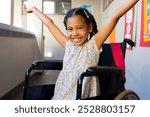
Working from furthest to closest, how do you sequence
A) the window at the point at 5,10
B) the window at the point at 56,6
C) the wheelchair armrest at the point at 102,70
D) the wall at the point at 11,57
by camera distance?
the window at the point at 56,6
the window at the point at 5,10
the wall at the point at 11,57
the wheelchair armrest at the point at 102,70

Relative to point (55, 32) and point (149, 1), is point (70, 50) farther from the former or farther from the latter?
point (149, 1)

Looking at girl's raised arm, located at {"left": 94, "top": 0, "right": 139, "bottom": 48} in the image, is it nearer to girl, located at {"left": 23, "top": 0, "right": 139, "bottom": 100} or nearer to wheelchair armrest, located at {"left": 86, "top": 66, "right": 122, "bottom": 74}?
girl, located at {"left": 23, "top": 0, "right": 139, "bottom": 100}

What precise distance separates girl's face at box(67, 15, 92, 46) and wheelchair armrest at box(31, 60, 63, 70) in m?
0.20

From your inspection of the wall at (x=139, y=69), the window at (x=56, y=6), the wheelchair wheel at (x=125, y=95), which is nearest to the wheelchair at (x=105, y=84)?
the wheelchair wheel at (x=125, y=95)

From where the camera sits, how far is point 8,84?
10.9ft

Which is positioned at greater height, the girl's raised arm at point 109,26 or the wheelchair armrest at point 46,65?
the girl's raised arm at point 109,26

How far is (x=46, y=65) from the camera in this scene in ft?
5.31

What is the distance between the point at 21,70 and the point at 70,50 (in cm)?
254

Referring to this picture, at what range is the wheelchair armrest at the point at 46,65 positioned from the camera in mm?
1580

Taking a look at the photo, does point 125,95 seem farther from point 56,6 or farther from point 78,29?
point 56,6

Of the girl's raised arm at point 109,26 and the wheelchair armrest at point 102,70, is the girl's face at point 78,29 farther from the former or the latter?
the wheelchair armrest at point 102,70

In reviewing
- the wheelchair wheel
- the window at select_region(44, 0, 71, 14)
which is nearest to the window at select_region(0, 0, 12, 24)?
the wheelchair wheel

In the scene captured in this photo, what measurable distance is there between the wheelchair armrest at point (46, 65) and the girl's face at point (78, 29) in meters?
0.20

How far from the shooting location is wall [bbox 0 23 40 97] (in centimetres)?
305
